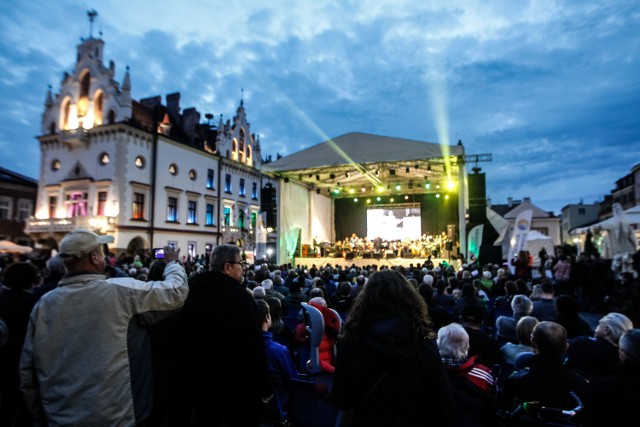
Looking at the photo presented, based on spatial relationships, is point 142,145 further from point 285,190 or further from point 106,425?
point 106,425

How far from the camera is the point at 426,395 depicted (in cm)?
184

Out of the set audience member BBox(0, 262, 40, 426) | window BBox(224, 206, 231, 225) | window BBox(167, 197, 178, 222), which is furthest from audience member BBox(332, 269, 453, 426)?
window BBox(224, 206, 231, 225)

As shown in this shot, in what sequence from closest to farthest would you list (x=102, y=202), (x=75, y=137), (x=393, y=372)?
(x=393, y=372) → (x=102, y=202) → (x=75, y=137)

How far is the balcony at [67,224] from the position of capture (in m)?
23.4

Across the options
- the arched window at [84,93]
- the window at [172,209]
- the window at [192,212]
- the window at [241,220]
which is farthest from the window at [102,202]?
the window at [241,220]

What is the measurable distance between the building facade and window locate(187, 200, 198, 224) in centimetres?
7

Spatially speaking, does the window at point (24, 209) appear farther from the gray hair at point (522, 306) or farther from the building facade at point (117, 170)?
the gray hair at point (522, 306)

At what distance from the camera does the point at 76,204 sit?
2516 cm

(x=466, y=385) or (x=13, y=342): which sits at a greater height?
(x=13, y=342)

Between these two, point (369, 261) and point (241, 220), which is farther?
point (241, 220)

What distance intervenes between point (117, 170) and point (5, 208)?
31.6 ft

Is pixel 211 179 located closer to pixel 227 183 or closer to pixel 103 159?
pixel 227 183

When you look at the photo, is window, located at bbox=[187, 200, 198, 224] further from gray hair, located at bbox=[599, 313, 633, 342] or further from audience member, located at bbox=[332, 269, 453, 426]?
audience member, located at bbox=[332, 269, 453, 426]

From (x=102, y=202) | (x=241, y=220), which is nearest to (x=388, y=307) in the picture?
(x=102, y=202)
